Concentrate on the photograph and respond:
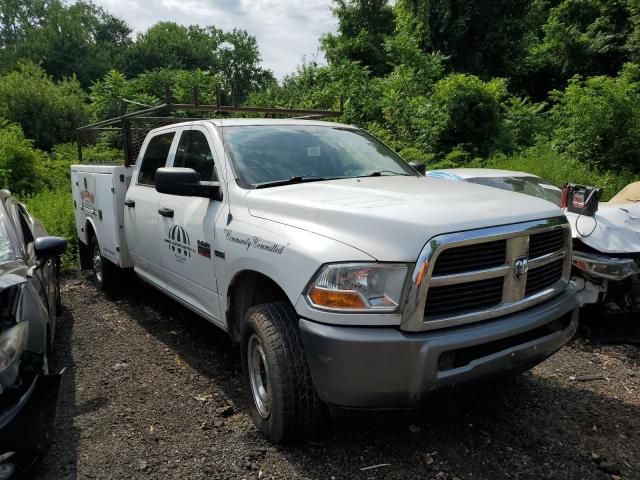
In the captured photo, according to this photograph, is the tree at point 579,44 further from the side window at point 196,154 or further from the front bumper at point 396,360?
the front bumper at point 396,360

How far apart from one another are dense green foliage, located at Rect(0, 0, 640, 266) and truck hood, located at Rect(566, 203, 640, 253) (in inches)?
159

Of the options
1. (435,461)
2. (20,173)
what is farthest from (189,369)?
(20,173)

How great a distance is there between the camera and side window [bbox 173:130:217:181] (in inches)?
150

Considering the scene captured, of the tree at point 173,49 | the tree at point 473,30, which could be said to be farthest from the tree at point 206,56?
the tree at point 473,30

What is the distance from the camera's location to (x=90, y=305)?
5.98 metres

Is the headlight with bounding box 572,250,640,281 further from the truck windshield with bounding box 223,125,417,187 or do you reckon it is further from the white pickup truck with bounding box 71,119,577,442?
the truck windshield with bounding box 223,125,417,187

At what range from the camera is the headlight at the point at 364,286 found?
236cm

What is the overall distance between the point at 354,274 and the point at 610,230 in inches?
119

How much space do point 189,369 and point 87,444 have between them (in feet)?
3.68

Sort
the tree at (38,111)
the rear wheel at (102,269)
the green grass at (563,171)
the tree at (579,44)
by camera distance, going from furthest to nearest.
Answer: the tree at (38,111) < the tree at (579,44) < the green grass at (563,171) < the rear wheel at (102,269)

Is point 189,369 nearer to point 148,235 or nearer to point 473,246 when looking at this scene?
point 148,235

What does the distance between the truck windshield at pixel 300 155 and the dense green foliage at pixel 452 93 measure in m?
2.36

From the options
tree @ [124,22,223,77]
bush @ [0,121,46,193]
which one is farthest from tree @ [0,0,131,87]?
bush @ [0,121,46,193]

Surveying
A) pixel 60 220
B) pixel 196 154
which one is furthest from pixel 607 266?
pixel 60 220
